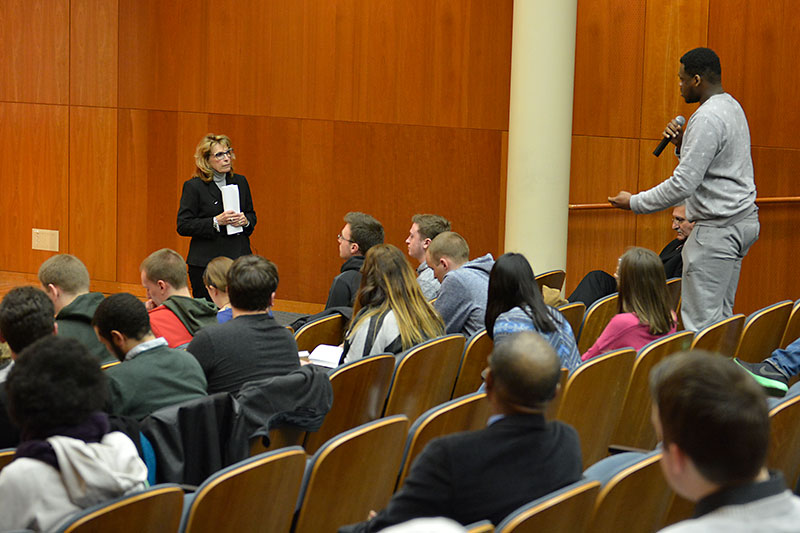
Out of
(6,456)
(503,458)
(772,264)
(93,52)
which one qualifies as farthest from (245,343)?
(93,52)

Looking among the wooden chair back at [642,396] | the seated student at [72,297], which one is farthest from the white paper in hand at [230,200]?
the wooden chair back at [642,396]

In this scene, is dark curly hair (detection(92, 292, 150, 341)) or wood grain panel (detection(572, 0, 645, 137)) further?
wood grain panel (detection(572, 0, 645, 137))

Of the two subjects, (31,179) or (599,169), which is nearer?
(599,169)

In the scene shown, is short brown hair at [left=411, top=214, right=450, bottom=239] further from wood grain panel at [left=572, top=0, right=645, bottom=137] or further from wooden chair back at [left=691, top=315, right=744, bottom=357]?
wood grain panel at [left=572, top=0, right=645, bottom=137]

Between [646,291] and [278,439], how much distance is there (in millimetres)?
1549

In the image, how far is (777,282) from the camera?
22.8ft

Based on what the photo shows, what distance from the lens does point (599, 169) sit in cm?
700

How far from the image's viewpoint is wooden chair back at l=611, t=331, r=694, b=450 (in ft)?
10.8

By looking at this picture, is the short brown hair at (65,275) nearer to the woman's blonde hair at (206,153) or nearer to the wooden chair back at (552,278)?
the woman's blonde hair at (206,153)

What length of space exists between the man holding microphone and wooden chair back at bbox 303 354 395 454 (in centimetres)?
Result: 189

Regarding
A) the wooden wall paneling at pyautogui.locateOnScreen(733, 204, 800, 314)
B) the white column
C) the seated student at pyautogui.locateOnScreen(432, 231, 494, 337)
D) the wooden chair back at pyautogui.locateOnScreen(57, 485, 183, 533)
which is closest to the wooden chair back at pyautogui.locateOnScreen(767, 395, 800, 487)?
the wooden chair back at pyautogui.locateOnScreen(57, 485, 183, 533)

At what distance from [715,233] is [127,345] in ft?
9.27

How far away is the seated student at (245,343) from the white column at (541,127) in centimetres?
328

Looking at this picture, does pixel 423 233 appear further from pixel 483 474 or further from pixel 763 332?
pixel 483 474
